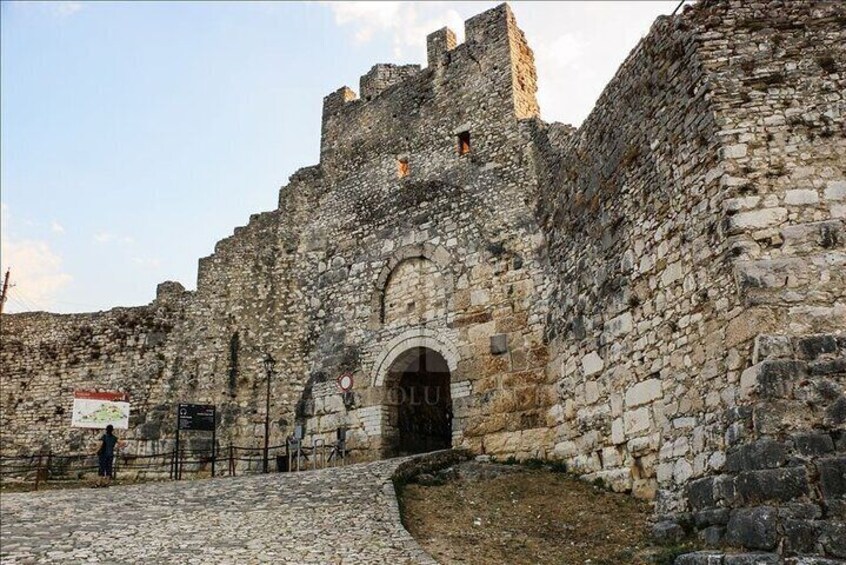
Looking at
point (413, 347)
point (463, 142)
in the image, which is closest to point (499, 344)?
point (413, 347)

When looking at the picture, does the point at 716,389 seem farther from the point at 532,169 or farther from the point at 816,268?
the point at 532,169

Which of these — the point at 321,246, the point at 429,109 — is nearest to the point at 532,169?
the point at 429,109

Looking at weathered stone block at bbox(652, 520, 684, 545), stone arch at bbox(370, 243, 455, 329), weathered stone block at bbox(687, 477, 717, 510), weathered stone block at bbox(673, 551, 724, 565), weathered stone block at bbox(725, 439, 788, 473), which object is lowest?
weathered stone block at bbox(673, 551, 724, 565)

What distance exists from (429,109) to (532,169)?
333cm

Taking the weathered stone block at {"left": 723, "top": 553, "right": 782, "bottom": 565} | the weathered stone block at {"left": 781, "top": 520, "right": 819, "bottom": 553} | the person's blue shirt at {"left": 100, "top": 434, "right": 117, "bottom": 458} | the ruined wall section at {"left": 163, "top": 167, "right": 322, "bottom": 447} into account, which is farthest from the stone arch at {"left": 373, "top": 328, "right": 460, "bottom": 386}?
the weathered stone block at {"left": 781, "top": 520, "right": 819, "bottom": 553}

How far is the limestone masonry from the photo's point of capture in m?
7.54

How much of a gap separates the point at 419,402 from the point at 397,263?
3.02m

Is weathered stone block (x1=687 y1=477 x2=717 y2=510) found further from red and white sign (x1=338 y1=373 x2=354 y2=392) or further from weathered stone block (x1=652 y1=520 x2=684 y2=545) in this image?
red and white sign (x1=338 y1=373 x2=354 y2=392)

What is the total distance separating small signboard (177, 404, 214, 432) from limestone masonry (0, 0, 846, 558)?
0.50 meters

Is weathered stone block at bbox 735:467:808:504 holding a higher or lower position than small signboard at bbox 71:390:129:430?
lower

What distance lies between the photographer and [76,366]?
18.9 metres

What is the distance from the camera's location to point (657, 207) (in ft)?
31.5

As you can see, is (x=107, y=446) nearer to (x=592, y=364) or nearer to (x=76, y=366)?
(x=76, y=366)

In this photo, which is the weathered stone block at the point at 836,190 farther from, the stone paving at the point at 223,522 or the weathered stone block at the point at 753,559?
the stone paving at the point at 223,522
